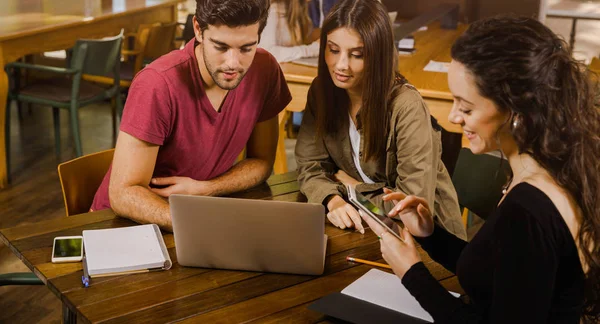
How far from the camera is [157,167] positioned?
87.9 inches

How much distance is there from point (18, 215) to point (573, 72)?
10.4 feet

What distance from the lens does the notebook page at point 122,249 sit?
173cm

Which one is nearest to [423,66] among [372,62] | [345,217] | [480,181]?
[480,181]

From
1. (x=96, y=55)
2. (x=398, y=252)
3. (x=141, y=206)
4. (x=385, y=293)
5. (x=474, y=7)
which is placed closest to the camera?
(x=398, y=252)

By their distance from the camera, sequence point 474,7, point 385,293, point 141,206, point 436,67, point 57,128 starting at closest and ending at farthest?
point 385,293 → point 141,206 → point 436,67 → point 57,128 → point 474,7

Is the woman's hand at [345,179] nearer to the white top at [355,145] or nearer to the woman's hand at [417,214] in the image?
the white top at [355,145]

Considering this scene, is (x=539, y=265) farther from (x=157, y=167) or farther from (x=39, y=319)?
(x=39, y=319)

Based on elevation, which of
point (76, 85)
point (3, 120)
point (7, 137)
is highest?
point (76, 85)

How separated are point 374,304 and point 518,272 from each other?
0.39 m

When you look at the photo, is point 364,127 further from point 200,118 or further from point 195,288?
point 195,288

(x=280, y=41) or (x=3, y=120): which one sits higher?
(x=280, y=41)

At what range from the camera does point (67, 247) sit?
1824 millimetres

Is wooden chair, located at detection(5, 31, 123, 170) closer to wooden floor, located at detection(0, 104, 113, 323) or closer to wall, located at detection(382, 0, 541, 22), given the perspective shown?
wooden floor, located at detection(0, 104, 113, 323)

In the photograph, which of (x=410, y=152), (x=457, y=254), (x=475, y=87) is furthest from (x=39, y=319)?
(x=475, y=87)
